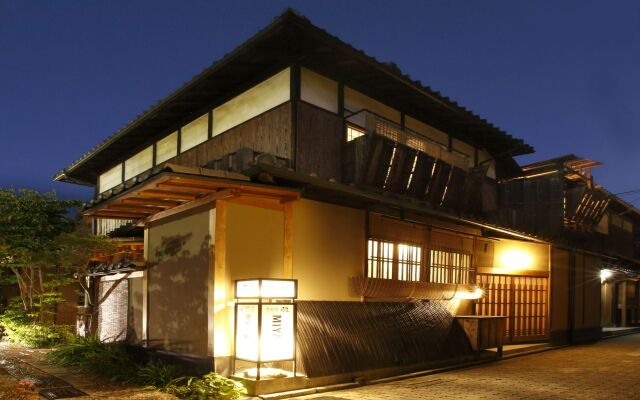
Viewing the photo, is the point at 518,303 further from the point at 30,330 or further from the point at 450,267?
the point at 30,330

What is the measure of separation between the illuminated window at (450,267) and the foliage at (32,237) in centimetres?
1070

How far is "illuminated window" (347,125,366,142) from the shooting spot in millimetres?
13461

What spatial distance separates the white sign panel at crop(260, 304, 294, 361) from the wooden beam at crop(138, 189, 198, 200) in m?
2.80

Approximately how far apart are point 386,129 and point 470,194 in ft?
16.5

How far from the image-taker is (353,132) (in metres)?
13.6

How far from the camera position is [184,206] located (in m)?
11.4

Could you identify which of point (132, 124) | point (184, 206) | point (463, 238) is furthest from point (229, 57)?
point (463, 238)

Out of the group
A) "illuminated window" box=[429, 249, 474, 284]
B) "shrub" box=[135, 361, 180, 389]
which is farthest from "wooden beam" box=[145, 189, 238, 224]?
"illuminated window" box=[429, 249, 474, 284]

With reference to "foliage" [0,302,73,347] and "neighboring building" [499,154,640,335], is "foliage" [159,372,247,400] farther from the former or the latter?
"neighboring building" [499,154,640,335]

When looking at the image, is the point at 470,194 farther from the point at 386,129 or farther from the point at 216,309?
the point at 216,309

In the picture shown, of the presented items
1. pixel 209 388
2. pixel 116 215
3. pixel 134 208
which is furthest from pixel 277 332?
pixel 116 215

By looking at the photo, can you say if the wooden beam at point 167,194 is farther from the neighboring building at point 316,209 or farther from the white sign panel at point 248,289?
the white sign panel at point 248,289

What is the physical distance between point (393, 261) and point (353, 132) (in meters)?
3.46

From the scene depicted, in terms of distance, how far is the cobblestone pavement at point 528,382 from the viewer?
1023 cm
